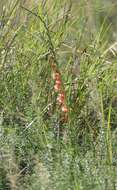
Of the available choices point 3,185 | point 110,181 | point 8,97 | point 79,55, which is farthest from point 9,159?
point 79,55

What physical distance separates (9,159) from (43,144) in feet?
0.98

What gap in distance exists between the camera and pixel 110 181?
2916 millimetres

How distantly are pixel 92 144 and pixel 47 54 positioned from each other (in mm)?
734

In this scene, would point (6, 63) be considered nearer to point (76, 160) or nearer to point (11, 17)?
point (11, 17)

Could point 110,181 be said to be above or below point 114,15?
below

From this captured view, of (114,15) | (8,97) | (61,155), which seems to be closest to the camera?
(61,155)

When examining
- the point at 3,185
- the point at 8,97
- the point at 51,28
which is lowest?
the point at 3,185

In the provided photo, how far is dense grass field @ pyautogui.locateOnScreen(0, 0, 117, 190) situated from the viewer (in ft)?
10.1

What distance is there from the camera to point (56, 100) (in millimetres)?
3822

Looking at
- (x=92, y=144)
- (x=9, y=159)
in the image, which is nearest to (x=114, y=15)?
(x=92, y=144)

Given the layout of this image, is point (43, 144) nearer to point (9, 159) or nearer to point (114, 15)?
point (9, 159)

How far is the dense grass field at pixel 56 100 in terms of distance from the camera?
3066 millimetres

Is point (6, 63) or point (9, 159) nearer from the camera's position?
point (9, 159)

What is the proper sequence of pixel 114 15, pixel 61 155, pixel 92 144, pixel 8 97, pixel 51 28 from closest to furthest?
pixel 61 155
pixel 92 144
pixel 8 97
pixel 51 28
pixel 114 15
